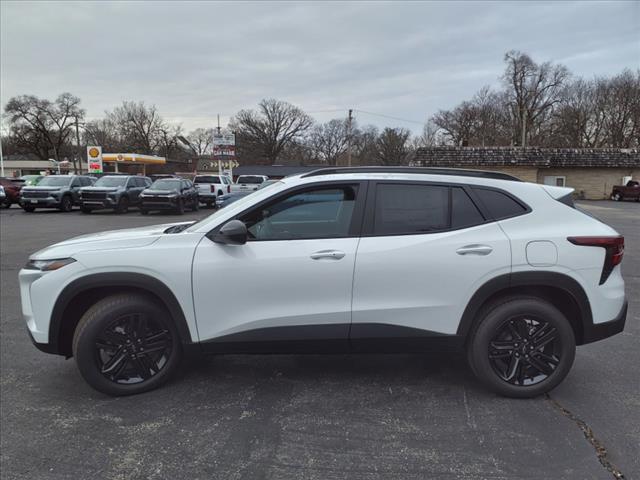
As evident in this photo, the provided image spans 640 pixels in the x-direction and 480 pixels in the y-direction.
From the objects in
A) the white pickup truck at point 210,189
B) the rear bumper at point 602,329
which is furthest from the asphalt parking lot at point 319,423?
the white pickup truck at point 210,189

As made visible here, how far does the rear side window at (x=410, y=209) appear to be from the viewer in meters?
3.19

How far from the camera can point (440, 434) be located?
9.34 feet

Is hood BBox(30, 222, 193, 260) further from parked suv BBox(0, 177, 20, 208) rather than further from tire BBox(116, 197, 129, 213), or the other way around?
parked suv BBox(0, 177, 20, 208)

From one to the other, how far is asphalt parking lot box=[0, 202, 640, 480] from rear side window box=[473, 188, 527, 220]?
1425 millimetres

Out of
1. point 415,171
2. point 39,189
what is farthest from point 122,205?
point 415,171

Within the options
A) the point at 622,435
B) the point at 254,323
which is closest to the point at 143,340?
the point at 254,323

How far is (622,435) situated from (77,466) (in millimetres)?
3454

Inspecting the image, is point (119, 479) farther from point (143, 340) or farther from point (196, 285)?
point (196, 285)

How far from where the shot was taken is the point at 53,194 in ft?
68.3

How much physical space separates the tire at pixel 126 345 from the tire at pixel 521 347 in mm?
2328

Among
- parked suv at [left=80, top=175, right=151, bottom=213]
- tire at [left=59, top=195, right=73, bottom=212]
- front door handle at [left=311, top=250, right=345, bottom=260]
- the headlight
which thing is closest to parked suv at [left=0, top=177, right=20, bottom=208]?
tire at [left=59, top=195, right=73, bottom=212]

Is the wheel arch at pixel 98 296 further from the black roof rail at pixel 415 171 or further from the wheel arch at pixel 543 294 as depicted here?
the wheel arch at pixel 543 294

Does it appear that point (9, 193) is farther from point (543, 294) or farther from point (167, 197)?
point (543, 294)

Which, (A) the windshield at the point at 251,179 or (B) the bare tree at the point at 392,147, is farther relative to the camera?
(B) the bare tree at the point at 392,147
